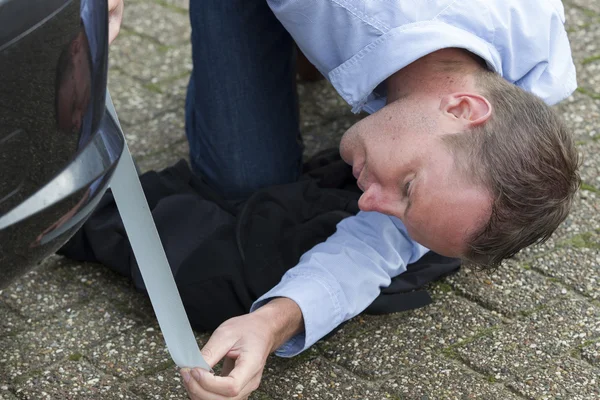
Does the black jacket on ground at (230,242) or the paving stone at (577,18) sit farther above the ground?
the black jacket on ground at (230,242)

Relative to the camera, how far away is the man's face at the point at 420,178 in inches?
74.2

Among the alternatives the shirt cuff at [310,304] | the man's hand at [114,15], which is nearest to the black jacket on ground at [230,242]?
the shirt cuff at [310,304]

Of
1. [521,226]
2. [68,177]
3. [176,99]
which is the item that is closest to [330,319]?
[521,226]

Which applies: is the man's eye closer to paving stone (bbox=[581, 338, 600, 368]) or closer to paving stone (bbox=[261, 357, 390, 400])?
paving stone (bbox=[261, 357, 390, 400])

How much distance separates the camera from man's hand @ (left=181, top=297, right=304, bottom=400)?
1747mm

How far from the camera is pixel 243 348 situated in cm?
185

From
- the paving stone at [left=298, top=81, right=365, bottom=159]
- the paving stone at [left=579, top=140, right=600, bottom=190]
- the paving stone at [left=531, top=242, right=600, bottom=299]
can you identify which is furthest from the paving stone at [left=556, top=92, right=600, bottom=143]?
the paving stone at [left=298, top=81, right=365, bottom=159]

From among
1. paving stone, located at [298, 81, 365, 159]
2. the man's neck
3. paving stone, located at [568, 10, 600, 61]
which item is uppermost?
the man's neck

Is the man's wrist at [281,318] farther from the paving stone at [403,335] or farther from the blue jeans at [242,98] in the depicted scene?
the blue jeans at [242,98]

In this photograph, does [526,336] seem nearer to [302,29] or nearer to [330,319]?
[330,319]

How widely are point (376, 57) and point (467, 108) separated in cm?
25

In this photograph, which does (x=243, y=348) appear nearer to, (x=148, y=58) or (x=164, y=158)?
(x=164, y=158)

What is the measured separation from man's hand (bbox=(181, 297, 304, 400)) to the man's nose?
11.3 inches

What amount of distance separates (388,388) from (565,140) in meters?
0.69
